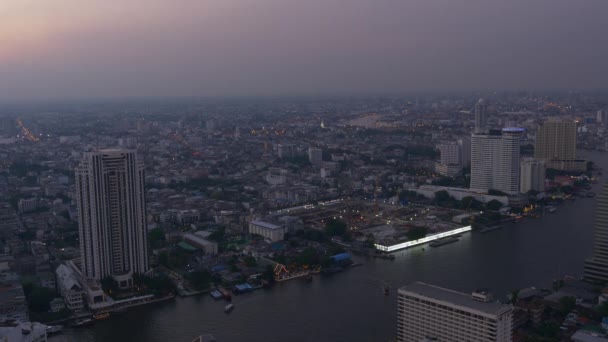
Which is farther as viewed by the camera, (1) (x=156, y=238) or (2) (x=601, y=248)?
(1) (x=156, y=238)

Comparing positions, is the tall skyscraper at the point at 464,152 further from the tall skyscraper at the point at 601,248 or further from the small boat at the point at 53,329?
the small boat at the point at 53,329

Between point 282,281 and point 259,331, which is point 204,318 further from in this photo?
point 282,281

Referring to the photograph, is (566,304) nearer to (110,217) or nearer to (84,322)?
(84,322)

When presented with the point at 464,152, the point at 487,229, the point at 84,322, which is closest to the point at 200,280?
the point at 84,322

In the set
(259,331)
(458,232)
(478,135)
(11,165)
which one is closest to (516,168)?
(478,135)

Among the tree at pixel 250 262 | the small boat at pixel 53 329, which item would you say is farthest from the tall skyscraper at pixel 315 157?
the small boat at pixel 53 329

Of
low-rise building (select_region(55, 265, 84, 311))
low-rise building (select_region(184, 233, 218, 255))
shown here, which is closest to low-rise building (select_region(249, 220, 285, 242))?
low-rise building (select_region(184, 233, 218, 255))
